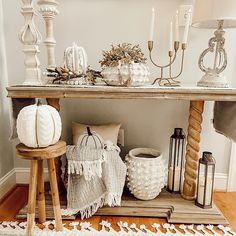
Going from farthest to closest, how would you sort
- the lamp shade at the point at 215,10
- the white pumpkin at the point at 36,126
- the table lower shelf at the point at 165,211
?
the table lower shelf at the point at 165,211
the lamp shade at the point at 215,10
the white pumpkin at the point at 36,126

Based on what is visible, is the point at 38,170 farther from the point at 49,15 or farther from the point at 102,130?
the point at 49,15

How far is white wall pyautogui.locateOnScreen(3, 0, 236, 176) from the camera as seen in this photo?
157 centimetres

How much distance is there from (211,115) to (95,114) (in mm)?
820

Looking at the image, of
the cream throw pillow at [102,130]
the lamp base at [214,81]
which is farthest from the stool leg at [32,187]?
the lamp base at [214,81]

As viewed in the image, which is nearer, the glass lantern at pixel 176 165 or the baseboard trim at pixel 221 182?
the glass lantern at pixel 176 165

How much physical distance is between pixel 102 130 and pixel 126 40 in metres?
0.62

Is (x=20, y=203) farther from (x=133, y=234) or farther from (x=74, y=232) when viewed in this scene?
(x=133, y=234)

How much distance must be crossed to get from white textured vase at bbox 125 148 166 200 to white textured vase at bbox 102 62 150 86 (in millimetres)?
455

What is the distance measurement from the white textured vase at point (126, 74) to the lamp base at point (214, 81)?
0.34m

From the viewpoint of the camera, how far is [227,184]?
1.74 metres

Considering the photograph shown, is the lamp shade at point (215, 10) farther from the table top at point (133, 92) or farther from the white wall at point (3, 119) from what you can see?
the white wall at point (3, 119)

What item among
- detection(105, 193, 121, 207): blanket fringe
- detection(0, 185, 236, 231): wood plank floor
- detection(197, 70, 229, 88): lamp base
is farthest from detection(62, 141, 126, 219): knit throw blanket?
detection(197, 70, 229, 88): lamp base

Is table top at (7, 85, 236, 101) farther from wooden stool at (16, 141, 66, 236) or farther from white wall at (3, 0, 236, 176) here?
white wall at (3, 0, 236, 176)

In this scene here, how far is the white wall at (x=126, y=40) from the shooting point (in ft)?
5.14
